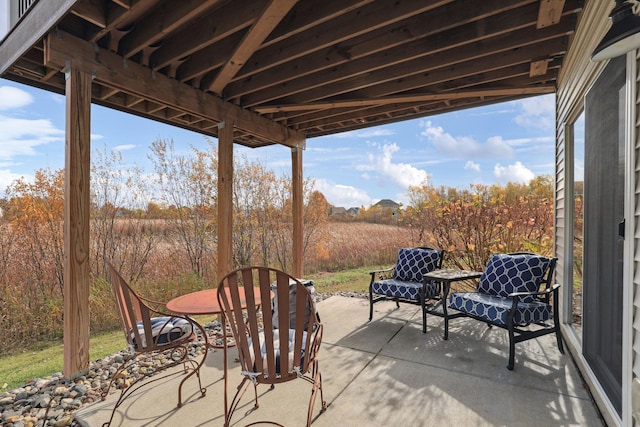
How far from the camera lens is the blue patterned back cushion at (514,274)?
9.87 feet

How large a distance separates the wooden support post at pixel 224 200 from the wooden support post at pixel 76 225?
147 centimetres

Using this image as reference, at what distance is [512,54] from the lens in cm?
299

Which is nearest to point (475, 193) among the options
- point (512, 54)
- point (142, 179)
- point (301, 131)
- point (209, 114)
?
point (512, 54)

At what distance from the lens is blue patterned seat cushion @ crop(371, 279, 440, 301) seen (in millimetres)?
3504

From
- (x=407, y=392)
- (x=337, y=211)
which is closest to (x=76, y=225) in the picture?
(x=407, y=392)

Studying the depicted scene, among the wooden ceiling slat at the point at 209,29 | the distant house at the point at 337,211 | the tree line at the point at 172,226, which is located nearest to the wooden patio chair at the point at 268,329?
the wooden ceiling slat at the point at 209,29

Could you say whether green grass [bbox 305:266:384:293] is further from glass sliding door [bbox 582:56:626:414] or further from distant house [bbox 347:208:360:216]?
glass sliding door [bbox 582:56:626:414]

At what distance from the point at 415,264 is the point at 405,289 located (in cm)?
50

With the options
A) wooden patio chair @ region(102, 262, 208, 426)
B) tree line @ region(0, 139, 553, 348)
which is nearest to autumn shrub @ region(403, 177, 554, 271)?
tree line @ region(0, 139, 553, 348)

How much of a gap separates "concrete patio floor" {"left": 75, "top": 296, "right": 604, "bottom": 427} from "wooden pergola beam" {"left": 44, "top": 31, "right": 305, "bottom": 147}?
2.56 metres

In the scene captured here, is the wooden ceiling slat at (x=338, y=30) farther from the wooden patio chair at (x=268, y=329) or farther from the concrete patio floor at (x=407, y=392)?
the concrete patio floor at (x=407, y=392)

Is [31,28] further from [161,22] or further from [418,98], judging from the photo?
[418,98]

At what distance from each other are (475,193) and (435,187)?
0.84m

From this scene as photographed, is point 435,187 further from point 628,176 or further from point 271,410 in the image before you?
point 271,410
